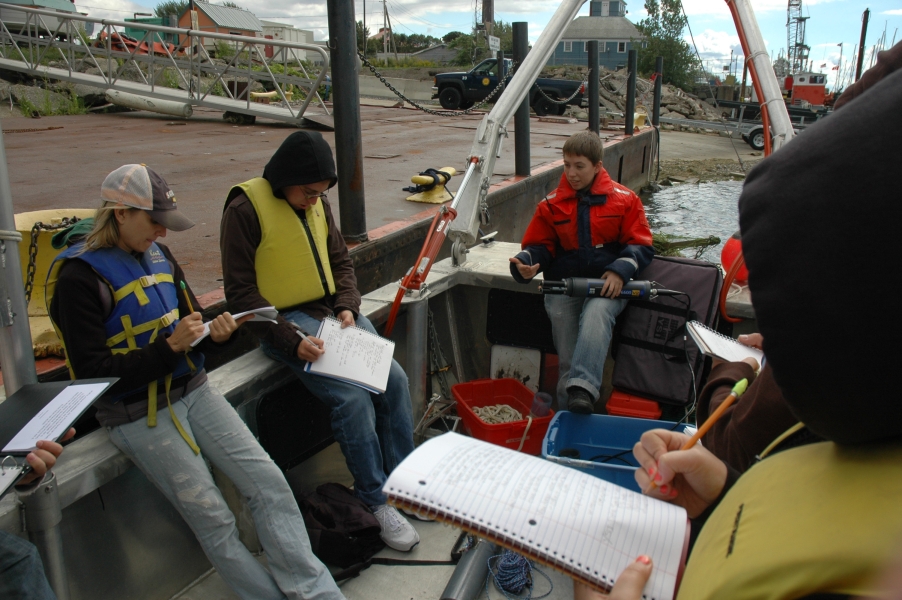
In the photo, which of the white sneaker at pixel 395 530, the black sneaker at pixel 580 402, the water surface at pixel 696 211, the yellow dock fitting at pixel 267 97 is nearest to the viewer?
the white sneaker at pixel 395 530

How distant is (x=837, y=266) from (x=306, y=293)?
2797mm

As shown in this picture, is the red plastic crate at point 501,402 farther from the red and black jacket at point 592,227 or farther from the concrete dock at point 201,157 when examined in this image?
the concrete dock at point 201,157

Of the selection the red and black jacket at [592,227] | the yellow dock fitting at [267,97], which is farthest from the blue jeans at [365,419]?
the yellow dock fitting at [267,97]

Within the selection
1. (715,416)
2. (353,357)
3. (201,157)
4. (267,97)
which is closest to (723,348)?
(715,416)

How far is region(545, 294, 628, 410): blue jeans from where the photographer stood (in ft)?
12.0

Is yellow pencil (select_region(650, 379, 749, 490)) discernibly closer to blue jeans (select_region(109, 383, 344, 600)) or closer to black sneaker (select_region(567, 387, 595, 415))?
blue jeans (select_region(109, 383, 344, 600))

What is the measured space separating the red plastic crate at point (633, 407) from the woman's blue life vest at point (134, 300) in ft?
7.48

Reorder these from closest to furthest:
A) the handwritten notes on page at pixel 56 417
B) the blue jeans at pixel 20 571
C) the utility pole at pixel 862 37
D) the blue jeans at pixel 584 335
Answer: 1. the blue jeans at pixel 20 571
2. the handwritten notes on page at pixel 56 417
3. the blue jeans at pixel 584 335
4. the utility pole at pixel 862 37

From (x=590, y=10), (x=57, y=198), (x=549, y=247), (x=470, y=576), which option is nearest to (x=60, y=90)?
(x=57, y=198)

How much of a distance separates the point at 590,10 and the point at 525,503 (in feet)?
238

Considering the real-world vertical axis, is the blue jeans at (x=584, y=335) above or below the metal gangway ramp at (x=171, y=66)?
below

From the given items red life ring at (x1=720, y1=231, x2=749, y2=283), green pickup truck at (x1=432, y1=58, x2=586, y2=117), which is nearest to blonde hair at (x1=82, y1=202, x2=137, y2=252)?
red life ring at (x1=720, y1=231, x2=749, y2=283)

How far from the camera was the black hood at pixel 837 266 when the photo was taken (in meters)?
0.65

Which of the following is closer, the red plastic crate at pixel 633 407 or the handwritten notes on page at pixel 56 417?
the handwritten notes on page at pixel 56 417
